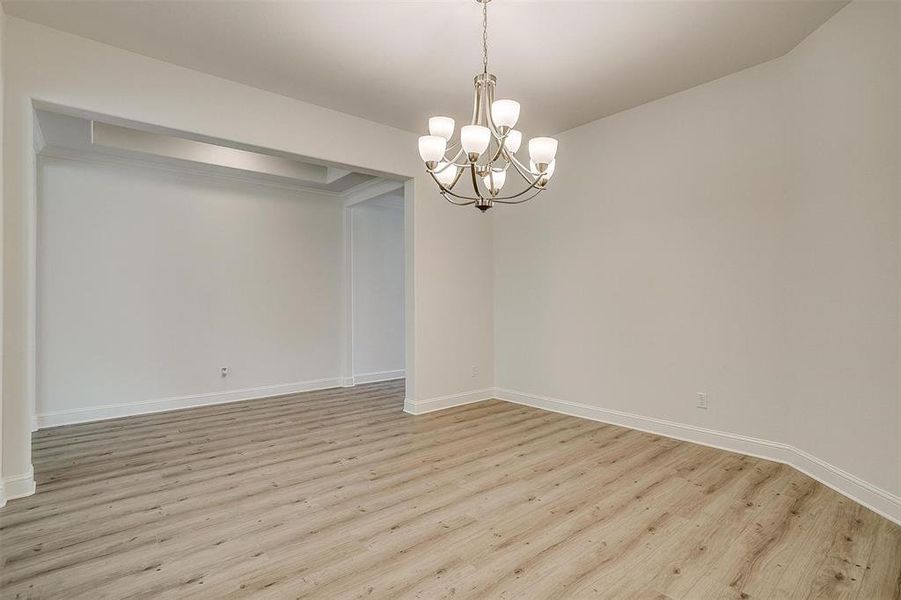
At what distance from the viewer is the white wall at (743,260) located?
2.58 metres

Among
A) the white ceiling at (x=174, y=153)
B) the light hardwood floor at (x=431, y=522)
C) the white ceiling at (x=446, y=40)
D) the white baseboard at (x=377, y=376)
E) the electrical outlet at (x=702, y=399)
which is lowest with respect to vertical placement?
the light hardwood floor at (x=431, y=522)

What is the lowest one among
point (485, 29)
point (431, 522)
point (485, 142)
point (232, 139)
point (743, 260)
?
point (431, 522)

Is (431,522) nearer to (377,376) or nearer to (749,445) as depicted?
(749,445)

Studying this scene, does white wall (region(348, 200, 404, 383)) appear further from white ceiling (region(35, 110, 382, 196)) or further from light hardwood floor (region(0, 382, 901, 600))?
light hardwood floor (region(0, 382, 901, 600))

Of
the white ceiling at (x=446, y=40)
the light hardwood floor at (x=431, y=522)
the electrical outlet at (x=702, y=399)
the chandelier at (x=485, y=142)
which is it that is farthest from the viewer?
the electrical outlet at (x=702, y=399)

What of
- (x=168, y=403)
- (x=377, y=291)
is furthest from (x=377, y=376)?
(x=168, y=403)

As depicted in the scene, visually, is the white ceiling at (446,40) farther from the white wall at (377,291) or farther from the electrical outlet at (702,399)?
the white wall at (377,291)

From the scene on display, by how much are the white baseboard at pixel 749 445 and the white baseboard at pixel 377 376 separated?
2282 millimetres

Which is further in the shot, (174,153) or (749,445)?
(174,153)

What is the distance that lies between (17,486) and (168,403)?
7.49 ft

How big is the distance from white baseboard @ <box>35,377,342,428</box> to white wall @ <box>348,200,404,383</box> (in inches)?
27.9

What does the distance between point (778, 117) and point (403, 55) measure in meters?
→ 2.75

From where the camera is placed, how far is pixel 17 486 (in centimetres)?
274

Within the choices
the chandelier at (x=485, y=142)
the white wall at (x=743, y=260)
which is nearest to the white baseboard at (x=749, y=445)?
the white wall at (x=743, y=260)
